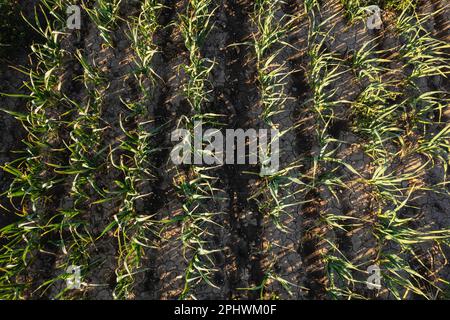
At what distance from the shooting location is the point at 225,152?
2631mm

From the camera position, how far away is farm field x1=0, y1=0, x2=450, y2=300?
240cm

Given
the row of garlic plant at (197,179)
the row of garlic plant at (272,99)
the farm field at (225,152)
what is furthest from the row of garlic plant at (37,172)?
the row of garlic plant at (272,99)

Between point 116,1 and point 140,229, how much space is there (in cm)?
167

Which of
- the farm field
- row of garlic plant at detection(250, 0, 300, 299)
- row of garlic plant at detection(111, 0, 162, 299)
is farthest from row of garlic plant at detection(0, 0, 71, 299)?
row of garlic plant at detection(250, 0, 300, 299)

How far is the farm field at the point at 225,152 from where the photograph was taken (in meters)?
2.40

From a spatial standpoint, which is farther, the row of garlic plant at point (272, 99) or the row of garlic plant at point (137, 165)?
the row of garlic plant at point (272, 99)

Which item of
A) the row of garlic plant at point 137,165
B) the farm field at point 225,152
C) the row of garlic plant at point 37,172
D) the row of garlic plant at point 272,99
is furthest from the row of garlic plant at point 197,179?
the row of garlic plant at point 37,172

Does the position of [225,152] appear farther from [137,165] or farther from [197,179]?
[137,165]

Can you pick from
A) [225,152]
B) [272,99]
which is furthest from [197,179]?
[272,99]

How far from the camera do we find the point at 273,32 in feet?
8.78

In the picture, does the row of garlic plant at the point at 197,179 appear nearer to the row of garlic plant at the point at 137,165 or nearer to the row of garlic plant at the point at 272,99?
the row of garlic plant at the point at 137,165

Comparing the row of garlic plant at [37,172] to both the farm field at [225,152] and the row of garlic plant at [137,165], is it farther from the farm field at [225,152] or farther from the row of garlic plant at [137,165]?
the row of garlic plant at [137,165]

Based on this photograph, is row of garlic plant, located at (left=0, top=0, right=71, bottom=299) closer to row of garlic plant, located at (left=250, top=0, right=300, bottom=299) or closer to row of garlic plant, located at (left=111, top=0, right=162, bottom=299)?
row of garlic plant, located at (left=111, top=0, right=162, bottom=299)
